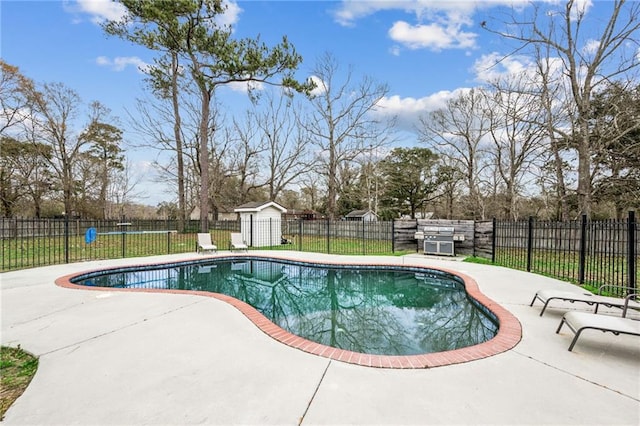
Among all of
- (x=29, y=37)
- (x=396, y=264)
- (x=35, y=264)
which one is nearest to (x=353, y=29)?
(x=396, y=264)

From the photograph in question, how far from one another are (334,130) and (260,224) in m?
11.4

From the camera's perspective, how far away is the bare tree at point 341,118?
68.1 feet

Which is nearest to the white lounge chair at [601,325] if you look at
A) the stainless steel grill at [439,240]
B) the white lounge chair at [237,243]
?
the stainless steel grill at [439,240]

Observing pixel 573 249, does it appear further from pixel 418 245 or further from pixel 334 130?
pixel 334 130

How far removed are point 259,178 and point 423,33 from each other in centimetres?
2053

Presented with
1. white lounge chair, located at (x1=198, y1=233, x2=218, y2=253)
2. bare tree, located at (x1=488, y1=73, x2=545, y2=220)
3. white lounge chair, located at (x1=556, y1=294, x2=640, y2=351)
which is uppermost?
bare tree, located at (x1=488, y1=73, x2=545, y2=220)

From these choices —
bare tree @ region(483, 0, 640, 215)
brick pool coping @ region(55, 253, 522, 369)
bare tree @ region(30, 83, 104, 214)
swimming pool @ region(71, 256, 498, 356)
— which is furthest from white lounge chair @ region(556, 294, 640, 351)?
bare tree @ region(30, 83, 104, 214)

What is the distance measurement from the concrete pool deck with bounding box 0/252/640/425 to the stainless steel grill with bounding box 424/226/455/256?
6.59 metres

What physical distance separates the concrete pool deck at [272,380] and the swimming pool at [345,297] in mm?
992

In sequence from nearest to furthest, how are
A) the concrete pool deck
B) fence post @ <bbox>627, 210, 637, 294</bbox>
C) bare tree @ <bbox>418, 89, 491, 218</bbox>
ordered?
1. the concrete pool deck
2. fence post @ <bbox>627, 210, 637, 294</bbox>
3. bare tree @ <bbox>418, 89, 491, 218</bbox>

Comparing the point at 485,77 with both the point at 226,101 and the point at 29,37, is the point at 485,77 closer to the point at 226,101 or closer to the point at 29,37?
the point at 226,101

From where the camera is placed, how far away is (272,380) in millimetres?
2340

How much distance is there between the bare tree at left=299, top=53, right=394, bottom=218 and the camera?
2077cm

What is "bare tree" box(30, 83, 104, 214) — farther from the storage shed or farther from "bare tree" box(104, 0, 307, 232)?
the storage shed
